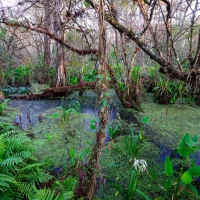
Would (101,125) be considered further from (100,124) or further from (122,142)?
(122,142)

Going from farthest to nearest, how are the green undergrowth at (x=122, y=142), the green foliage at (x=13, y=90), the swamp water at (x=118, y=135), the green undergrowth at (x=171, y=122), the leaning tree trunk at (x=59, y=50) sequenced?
the green foliage at (x=13, y=90) → the leaning tree trunk at (x=59, y=50) → the green undergrowth at (x=171, y=122) → the swamp water at (x=118, y=135) → the green undergrowth at (x=122, y=142)

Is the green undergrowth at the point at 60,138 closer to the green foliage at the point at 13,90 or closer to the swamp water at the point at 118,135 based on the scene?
the swamp water at the point at 118,135

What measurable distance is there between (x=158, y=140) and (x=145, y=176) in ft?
2.65

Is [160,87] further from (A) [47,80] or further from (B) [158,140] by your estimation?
(A) [47,80]

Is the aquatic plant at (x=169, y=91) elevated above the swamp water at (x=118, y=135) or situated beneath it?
elevated above

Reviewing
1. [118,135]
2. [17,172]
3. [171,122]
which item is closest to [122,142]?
[118,135]

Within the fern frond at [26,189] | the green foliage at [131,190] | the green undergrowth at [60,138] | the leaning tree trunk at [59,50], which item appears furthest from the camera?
the leaning tree trunk at [59,50]

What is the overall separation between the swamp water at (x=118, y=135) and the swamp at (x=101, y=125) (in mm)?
12

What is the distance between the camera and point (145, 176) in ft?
5.69

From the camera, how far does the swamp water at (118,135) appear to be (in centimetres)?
186

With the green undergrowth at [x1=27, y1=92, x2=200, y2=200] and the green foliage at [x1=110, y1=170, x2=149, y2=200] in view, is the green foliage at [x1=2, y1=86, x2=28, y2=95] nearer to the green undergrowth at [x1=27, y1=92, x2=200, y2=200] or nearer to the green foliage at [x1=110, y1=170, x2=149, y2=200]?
the green undergrowth at [x1=27, y1=92, x2=200, y2=200]

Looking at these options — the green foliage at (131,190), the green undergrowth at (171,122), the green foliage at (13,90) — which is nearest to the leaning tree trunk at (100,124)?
the green foliage at (131,190)

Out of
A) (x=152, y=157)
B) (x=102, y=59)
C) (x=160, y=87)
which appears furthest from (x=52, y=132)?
(x=160, y=87)

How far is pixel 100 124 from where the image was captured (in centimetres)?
134
